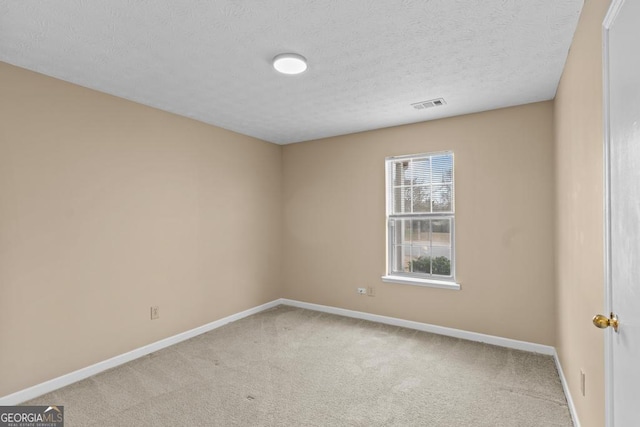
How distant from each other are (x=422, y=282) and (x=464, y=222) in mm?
842

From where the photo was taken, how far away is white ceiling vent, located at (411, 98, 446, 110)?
3.17 m

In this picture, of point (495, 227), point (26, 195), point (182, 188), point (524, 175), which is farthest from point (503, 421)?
point (26, 195)

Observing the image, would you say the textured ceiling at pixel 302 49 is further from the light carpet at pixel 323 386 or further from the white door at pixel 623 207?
the light carpet at pixel 323 386

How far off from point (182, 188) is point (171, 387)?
1.99m

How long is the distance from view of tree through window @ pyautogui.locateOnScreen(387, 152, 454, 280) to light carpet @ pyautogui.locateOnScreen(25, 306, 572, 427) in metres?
0.84

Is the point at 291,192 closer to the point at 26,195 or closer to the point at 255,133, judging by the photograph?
the point at 255,133

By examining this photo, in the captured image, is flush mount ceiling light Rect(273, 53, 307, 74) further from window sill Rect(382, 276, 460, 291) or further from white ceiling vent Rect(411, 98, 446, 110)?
window sill Rect(382, 276, 460, 291)

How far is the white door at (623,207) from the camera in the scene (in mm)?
1006

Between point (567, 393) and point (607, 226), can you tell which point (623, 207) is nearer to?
point (607, 226)

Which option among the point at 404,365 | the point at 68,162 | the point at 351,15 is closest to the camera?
the point at 351,15

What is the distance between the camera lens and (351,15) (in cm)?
183

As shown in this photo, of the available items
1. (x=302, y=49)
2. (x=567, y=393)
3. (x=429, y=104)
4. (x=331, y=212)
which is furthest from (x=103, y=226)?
(x=567, y=393)

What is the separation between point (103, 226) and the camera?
9.70ft

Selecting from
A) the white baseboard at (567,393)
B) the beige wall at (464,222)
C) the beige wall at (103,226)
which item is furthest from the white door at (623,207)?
the beige wall at (103,226)
